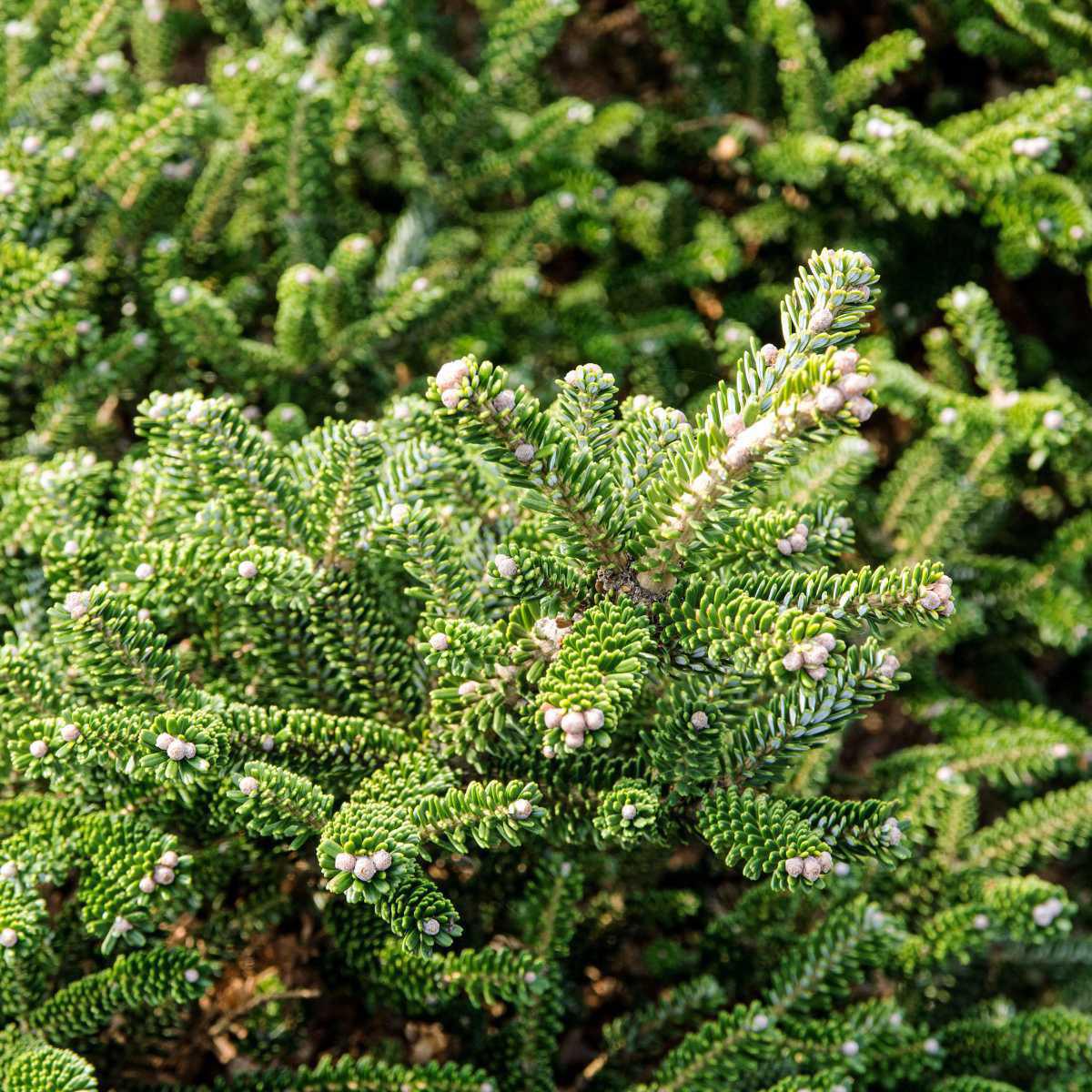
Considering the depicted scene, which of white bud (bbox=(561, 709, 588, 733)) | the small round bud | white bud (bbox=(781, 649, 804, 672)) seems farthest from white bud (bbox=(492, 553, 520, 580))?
the small round bud

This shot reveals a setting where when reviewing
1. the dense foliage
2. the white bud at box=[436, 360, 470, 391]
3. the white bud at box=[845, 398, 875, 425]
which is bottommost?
the dense foliage

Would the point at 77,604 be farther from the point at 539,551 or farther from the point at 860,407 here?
the point at 860,407

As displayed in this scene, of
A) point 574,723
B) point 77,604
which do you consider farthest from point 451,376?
point 77,604

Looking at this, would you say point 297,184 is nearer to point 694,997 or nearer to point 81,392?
point 81,392

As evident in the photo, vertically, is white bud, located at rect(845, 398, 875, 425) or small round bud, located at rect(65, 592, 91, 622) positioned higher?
white bud, located at rect(845, 398, 875, 425)

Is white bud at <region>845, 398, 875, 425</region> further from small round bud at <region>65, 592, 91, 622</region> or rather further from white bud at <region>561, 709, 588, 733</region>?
small round bud at <region>65, 592, 91, 622</region>

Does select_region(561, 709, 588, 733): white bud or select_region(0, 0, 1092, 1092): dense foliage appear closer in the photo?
select_region(561, 709, 588, 733): white bud

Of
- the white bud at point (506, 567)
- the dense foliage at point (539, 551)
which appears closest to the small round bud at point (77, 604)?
the dense foliage at point (539, 551)
